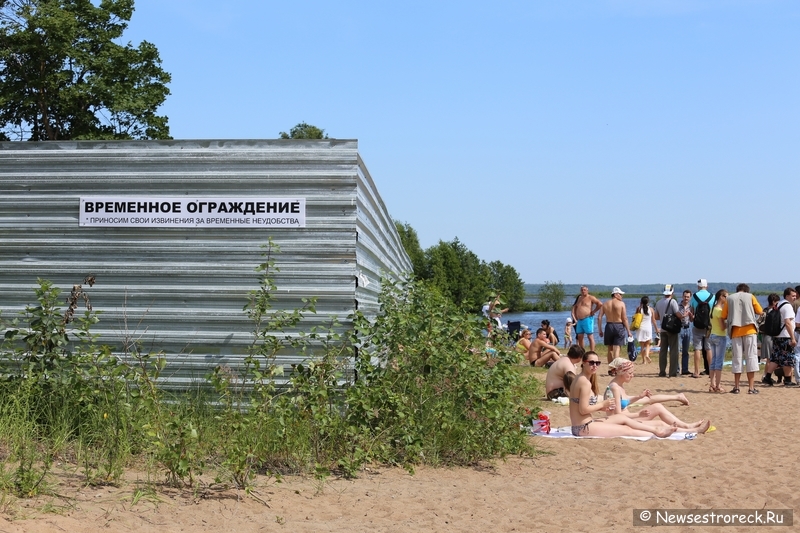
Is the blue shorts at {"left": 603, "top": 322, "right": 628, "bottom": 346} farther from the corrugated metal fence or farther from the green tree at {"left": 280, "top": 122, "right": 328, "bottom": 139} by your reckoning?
the green tree at {"left": 280, "top": 122, "right": 328, "bottom": 139}

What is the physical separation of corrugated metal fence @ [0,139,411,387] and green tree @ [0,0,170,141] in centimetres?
2455

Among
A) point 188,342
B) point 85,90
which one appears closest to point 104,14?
point 85,90

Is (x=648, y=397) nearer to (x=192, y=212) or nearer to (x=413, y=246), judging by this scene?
(x=192, y=212)

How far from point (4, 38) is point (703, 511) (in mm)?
30927

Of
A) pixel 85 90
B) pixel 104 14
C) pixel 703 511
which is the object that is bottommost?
pixel 703 511

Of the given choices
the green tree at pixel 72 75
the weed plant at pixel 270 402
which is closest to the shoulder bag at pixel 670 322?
the weed plant at pixel 270 402

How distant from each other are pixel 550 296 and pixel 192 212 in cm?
11528

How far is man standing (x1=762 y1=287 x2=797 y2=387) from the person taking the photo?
14344 mm

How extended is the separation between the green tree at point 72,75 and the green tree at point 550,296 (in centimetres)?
8971

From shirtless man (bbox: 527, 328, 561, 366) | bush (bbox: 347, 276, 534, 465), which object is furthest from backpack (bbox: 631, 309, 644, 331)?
bush (bbox: 347, 276, 534, 465)

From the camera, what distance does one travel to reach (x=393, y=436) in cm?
702

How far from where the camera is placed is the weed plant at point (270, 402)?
20.0ft

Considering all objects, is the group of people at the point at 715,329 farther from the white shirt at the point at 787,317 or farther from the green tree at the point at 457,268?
the green tree at the point at 457,268

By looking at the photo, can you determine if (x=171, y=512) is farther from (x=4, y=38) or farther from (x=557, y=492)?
(x=4, y=38)
